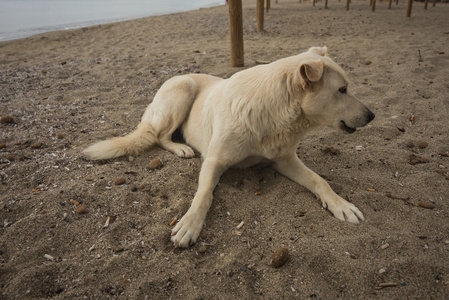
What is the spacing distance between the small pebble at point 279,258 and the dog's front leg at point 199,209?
0.58m

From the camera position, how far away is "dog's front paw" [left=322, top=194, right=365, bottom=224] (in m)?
2.38

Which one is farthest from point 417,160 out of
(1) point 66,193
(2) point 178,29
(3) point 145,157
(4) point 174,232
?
(2) point 178,29

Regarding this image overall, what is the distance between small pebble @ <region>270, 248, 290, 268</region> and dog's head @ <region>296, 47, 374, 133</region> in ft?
3.77

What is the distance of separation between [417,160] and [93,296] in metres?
3.16

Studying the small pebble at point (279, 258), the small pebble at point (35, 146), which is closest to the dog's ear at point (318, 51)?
the small pebble at point (279, 258)

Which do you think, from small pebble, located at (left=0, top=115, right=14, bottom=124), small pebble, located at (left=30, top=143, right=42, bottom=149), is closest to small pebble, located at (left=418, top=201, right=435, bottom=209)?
small pebble, located at (left=30, top=143, right=42, bottom=149)

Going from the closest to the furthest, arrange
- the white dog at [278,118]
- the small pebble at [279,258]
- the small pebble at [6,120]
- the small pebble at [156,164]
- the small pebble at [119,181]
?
the small pebble at [279,258], the white dog at [278,118], the small pebble at [119,181], the small pebble at [156,164], the small pebble at [6,120]

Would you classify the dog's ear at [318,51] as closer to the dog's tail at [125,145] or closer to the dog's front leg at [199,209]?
the dog's front leg at [199,209]

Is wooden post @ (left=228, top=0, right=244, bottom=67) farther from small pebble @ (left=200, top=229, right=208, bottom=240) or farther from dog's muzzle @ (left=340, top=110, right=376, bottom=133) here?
small pebble @ (left=200, top=229, right=208, bottom=240)

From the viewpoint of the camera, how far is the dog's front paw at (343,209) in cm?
238

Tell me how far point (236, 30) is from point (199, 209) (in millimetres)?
4225

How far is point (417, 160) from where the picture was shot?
3.12 m

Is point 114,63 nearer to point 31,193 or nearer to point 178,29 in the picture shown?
point 178,29

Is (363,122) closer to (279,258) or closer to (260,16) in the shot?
(279,258)
